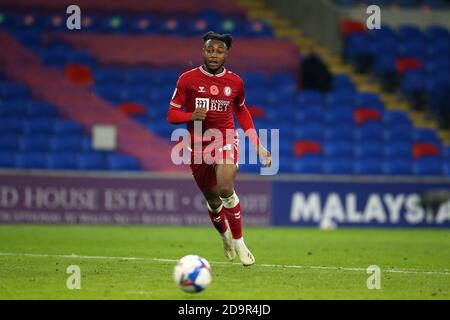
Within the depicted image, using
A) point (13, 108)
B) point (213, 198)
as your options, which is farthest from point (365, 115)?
point (213, 198)

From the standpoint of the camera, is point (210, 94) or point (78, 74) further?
point (78, 74)

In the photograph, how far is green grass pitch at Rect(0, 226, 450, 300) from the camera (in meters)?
8.88

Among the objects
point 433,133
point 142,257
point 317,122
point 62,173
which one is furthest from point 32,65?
point 142,257

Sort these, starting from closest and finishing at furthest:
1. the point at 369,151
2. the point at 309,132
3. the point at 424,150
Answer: the point at 369,151 < the point at 309,132 < the point at 424,150

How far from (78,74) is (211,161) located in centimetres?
1291

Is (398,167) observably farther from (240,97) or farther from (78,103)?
(240,97)

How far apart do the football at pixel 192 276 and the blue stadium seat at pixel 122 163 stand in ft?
43.2

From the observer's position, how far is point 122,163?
21.6 m

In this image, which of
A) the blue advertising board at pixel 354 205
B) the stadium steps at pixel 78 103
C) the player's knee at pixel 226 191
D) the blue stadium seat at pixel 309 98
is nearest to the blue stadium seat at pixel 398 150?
the blue stadium seat at pixel 309 98

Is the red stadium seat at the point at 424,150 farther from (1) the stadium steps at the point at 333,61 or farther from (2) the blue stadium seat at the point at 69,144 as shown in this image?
(2) the blue stadium seat at the point at 69,144

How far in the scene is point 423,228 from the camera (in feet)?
66.6

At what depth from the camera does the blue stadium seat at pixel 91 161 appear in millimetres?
21172

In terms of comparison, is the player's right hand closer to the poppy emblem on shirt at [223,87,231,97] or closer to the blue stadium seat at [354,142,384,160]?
the poppy emblem on shirt at [223,87,231,97]

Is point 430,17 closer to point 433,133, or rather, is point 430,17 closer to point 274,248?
point 433,133
